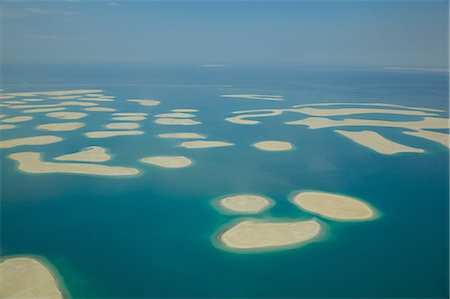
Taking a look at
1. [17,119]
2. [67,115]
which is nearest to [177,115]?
[67,115]

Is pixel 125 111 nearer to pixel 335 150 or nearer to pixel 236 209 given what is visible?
pixel 335 150

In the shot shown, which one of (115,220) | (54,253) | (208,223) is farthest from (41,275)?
(208,223)

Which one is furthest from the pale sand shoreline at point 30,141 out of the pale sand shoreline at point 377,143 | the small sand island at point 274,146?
the pale sand shoreline at point 377,143

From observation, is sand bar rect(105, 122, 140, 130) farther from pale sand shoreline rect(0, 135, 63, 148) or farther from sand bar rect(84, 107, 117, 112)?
sand bar rect(84, 107, 117, 112)

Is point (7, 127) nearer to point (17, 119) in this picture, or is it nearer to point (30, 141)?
point (17, 119)

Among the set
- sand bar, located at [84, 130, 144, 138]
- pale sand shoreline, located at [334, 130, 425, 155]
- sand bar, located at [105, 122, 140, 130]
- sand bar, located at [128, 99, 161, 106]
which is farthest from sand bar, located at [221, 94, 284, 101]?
sand bar, located at [84, 130, 144, 138]

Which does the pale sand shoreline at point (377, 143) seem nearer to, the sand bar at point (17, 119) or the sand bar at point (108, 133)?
the sand bar at point (108, 133)
